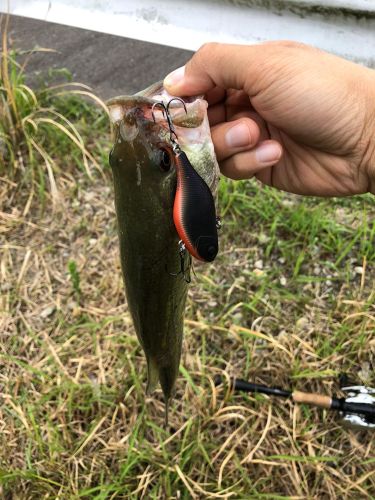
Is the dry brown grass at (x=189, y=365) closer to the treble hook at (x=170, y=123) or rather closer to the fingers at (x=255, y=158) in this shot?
the fingers at (x=255, y=158)

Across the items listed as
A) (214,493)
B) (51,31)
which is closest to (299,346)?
(214,493)

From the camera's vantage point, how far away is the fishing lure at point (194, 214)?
50.1 inches

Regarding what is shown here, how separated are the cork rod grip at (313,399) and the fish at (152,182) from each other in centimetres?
98

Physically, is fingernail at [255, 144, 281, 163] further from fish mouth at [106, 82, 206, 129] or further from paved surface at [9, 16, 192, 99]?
paved surface at [9, 16, 192, 99]

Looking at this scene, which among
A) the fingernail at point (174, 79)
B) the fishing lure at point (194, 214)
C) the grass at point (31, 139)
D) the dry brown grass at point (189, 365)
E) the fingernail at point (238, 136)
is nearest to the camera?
the fishing lure at point (194, 214)

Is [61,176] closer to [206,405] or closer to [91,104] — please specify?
[91,104]

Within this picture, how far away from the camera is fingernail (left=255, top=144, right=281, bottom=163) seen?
181 cm

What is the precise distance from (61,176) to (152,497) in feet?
6.27

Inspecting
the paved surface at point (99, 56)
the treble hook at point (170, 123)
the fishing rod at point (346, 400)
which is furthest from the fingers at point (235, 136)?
the paved surface at point (99, 56)

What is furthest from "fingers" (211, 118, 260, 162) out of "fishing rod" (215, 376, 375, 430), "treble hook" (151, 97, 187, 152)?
"fishing rod" (215, 376, 375, 430)

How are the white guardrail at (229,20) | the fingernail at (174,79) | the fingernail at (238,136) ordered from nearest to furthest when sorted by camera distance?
the fingernail at (174,79)
the fingernail at (238,136)
the white guardrail at (229,20)

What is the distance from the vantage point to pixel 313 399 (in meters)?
2.29

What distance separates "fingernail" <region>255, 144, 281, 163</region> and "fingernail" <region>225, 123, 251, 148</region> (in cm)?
7

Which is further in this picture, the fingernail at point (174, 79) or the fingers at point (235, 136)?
the fingers at point (235, 136)
